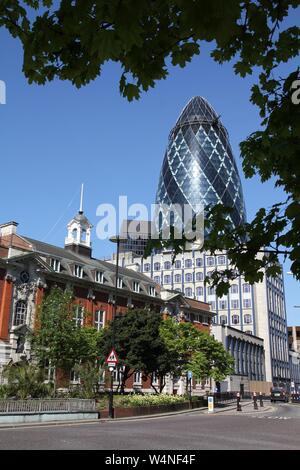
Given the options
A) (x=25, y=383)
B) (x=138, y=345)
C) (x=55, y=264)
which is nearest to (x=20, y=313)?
(x=55, y=264)

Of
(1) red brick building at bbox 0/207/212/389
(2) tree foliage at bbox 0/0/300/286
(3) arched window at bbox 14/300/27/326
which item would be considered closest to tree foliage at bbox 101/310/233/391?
(1) red brick building at bbox 0/207/212/389

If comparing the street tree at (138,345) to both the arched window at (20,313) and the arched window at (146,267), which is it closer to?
the arched window at (20,313)

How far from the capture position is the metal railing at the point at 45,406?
2372cm

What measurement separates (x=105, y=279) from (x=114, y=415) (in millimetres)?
29655

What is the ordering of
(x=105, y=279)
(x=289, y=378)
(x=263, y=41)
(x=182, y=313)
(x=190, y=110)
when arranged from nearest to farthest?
(x=263, y=41) < (x=105, y=279) < (x=182, y=313) < (x=289, y=378) < (x=190, y=110)

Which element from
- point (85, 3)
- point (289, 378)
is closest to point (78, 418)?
point (85, 3)

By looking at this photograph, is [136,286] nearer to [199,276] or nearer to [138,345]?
[138,345]

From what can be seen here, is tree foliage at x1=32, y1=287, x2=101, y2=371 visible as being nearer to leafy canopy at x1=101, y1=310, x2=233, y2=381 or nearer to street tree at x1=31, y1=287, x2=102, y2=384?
street tree at x1=31, y1=287, x2=102, y2=384

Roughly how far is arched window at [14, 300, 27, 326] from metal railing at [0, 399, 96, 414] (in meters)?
18.8

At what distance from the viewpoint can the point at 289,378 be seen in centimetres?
13725

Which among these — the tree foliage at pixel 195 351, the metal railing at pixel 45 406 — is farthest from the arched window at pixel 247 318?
the metal railing at pixel 45 406

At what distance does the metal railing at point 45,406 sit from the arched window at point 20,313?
18814mm
